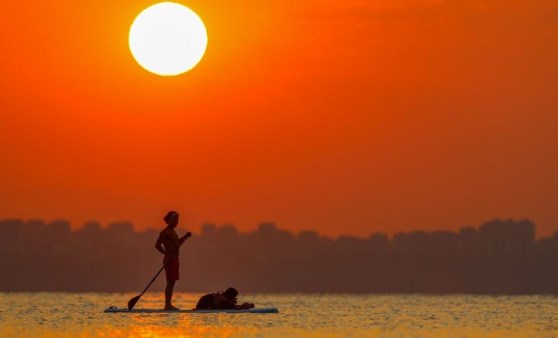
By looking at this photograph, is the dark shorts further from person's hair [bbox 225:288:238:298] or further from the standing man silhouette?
person's hair [bbox 225:288:238:298]

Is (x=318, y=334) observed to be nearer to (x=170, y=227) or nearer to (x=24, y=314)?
(x=170, y=227)

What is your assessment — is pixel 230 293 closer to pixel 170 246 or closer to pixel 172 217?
pixel 170 246

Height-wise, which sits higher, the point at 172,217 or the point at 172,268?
the point at 172,217

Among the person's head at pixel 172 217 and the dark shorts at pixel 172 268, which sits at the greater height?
the person's head at pixel 172 217

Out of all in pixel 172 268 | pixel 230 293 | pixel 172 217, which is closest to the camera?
pixel 172 217

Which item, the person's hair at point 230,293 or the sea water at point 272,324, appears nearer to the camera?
the sea water at point 272,324

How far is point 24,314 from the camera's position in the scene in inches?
1775

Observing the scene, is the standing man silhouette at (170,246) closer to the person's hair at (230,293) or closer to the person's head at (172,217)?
the person's head at (172,217)

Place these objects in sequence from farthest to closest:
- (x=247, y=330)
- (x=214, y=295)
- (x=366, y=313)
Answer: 1. (x=366, y=313)
2. (x=214, y=295)
3. (x=247, y=330)

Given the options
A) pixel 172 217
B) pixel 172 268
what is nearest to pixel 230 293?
pixel 172 268

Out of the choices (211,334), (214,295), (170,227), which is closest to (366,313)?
(214,295)

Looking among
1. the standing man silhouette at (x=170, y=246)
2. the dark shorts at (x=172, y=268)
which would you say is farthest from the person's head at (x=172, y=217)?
the dark shorts at (x=172, y=268)

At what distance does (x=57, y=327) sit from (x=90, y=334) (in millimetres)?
2969

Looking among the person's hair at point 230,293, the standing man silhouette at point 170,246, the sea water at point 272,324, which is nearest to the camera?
the sea water at point 272,324
